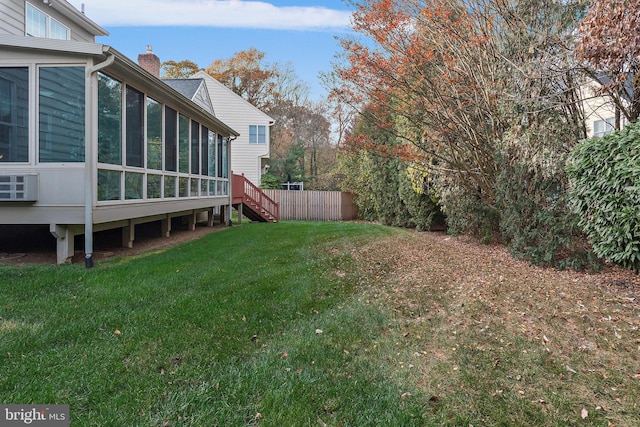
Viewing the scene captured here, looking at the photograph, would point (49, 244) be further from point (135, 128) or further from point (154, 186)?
point (135, 128)

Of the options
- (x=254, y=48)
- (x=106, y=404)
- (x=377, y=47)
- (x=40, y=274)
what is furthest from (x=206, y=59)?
(x=106, y=404)

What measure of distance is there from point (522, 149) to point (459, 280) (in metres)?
3.18

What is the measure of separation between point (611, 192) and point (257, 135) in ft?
65.2

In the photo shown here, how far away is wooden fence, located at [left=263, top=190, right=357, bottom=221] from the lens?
760 inches

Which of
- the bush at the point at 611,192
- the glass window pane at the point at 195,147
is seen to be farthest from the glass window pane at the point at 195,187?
the bush at the point at 611,192

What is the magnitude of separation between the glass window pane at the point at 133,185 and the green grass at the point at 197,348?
164cm

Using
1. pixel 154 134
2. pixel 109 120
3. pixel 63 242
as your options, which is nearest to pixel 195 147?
pixel 154 134

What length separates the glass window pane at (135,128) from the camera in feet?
22.6

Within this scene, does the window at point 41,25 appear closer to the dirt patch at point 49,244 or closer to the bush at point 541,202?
the dirt patch at point 49,244

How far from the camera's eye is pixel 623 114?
6297 mm

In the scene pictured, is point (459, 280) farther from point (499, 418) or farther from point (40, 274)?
point (40, 274)

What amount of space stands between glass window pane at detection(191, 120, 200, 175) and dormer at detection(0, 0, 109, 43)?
4490 mm

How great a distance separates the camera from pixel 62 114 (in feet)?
19.4

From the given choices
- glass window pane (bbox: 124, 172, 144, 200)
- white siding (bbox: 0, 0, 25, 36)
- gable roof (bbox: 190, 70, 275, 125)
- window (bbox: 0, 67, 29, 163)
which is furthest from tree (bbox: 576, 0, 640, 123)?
gable roof (bbox: 190, 70, 275, 125)
